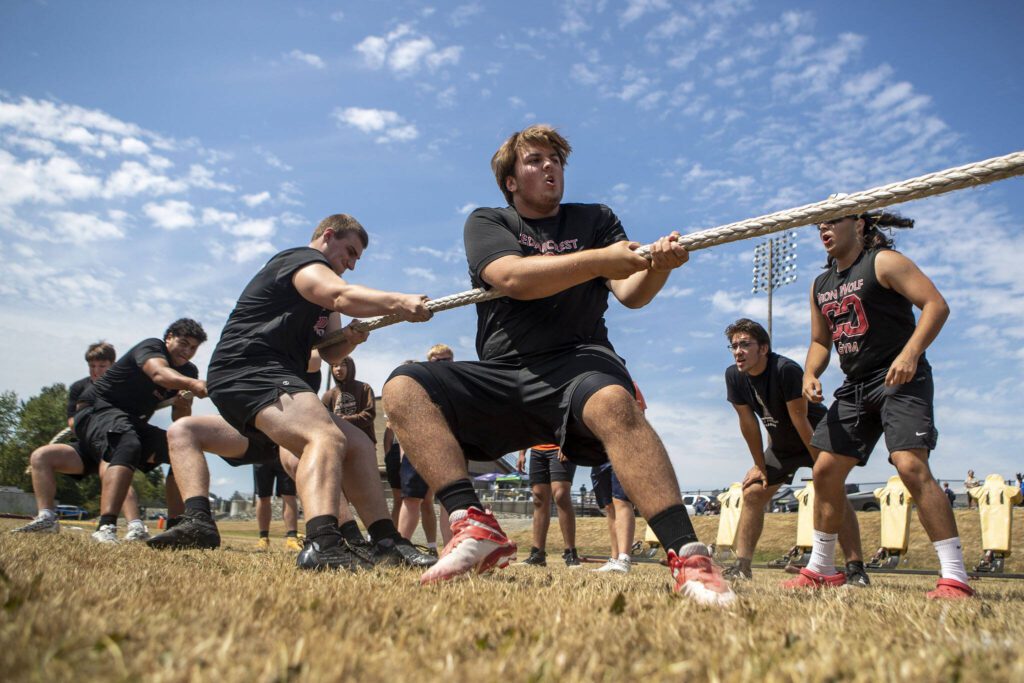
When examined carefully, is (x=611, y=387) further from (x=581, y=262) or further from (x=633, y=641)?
(x=633, y=641)

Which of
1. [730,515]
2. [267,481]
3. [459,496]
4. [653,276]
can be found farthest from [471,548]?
[730,515]

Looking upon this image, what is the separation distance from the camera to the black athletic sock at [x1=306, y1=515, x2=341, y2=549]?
3.52 metres

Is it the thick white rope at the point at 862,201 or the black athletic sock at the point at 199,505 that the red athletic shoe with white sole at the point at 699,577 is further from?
the black athletic sock at the point at 199,505

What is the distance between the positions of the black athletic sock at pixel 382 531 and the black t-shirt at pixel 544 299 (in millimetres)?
1354

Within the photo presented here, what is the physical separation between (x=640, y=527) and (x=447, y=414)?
18272mm

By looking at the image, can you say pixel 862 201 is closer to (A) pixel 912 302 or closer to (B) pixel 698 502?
(A) pixel 912 302

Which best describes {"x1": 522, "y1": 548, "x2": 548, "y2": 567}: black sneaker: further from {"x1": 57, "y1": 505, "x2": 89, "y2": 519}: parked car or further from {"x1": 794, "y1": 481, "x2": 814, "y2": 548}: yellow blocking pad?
{"x1": 57, "y1": 505, "x2": 89, "y2": 519}: parked car

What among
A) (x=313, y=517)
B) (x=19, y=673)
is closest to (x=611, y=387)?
(x=313, y=517)

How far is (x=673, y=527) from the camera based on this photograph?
273 centimetres

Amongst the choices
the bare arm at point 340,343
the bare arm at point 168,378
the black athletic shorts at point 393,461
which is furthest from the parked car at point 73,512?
the bare arm at point 340,343

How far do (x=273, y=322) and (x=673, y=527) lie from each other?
2913 mm

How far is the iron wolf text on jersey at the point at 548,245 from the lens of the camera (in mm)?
3633

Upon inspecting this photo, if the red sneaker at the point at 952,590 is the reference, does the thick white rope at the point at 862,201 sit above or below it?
above

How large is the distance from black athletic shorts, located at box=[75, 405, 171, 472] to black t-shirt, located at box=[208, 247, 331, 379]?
293cm
